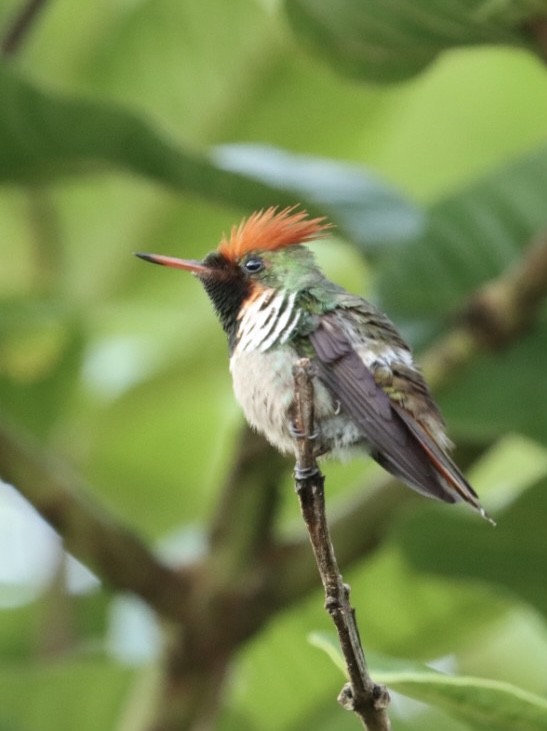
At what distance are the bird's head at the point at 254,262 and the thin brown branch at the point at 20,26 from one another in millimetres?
691

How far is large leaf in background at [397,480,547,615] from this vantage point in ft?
9.29

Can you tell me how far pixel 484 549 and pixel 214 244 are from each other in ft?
4.41

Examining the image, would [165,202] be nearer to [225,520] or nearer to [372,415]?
[225,520]

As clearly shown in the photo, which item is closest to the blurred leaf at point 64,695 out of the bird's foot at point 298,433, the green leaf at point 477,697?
the bird's foot at point 298,433

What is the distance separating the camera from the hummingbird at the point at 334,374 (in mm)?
1961

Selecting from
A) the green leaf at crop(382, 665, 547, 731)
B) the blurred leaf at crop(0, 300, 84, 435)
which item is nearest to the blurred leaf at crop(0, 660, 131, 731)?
the blurred leaf at crop(0, 300, 84, 435)

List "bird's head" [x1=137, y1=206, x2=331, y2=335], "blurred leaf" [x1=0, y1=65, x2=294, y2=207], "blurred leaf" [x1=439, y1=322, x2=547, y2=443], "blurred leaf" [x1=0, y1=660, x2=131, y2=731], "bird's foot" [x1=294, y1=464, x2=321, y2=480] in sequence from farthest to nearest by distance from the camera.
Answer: "blurred leaf" [x1=0, y1=660, x2=131, y2=731]
"blurred leaf" [x1=439, y1=322, x2=547, y2=443]
"blurred leaf" [x1=0, y1=65, x2=294, y2=207]
"bird's head" [x1=137, y1=206, x2=331, y2=335]
"bird's foot" [x1=294, y1=464, x2=321, y2=480]

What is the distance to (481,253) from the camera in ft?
10.1

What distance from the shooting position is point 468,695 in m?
1.80

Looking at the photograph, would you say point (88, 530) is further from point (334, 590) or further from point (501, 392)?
point (334, 590)

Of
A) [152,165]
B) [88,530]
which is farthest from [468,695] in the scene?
[152,165]

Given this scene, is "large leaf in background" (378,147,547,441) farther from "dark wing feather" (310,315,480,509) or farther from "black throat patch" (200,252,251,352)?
"dark wing feather" (310,315,480,509)

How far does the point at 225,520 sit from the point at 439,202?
0.82 metres

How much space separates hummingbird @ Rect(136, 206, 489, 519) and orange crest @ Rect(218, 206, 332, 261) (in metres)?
0.04
